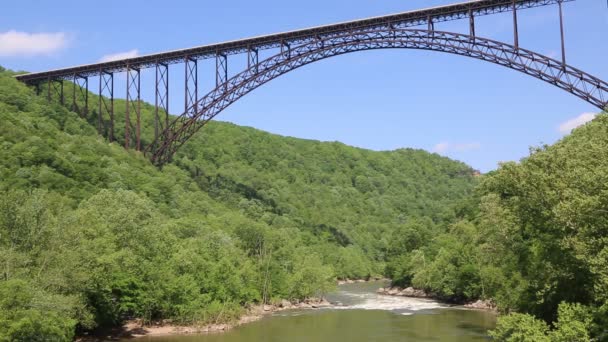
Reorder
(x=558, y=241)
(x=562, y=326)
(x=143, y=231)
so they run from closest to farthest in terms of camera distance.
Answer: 1. (x=562, y=326)
2. (x=558, y=241)
3. (x=143, y=231)

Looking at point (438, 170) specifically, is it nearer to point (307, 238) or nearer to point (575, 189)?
point (307, 238)

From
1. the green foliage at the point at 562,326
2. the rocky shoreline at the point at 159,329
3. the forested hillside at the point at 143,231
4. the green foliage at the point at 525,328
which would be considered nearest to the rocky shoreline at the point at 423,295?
the forested hillside at the point at 143,231

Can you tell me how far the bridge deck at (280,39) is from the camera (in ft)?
132

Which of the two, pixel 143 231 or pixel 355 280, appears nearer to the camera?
pixel 143 231

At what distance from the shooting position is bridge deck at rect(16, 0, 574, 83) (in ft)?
132

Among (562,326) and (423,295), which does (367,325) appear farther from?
(423,295)

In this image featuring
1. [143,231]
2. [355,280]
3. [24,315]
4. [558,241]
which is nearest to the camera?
[558,241]

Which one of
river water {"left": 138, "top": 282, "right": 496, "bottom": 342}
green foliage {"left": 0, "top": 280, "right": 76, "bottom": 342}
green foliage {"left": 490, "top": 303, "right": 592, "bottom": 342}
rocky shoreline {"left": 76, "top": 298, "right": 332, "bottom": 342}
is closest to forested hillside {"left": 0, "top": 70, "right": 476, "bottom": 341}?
green foliage {"left": 0, "top": 280, "right": 76, "bottom": 342}

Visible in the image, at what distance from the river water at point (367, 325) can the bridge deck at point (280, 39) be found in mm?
20863

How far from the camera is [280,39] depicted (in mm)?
49531

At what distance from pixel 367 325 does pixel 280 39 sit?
2413 cm

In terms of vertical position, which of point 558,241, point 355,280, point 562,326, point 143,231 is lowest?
point 355,280

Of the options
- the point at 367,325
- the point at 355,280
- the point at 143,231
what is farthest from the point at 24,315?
the point at 355,280

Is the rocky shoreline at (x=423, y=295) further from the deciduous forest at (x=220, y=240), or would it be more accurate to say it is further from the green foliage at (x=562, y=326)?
the green foliage at (x=562, y=326)
